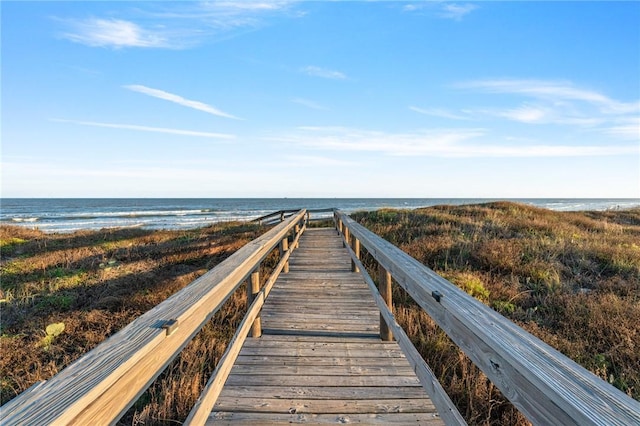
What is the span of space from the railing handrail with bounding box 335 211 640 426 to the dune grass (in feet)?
5.40

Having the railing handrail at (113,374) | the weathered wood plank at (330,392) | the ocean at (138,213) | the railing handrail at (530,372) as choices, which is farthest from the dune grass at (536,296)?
the ocean at (138,213)

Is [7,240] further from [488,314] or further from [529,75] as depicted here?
[529,75]

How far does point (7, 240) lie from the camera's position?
1181 cm

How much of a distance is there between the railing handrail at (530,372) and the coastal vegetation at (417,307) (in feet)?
5.77

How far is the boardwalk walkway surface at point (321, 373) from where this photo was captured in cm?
232

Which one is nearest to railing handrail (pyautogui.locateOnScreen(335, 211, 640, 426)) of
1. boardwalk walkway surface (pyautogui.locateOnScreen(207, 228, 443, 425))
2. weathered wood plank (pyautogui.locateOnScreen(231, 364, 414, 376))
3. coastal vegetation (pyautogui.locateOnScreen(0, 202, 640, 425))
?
boardwalk walkway surface (pyautogui.locateOnScreen(207, 228, 443, 425))

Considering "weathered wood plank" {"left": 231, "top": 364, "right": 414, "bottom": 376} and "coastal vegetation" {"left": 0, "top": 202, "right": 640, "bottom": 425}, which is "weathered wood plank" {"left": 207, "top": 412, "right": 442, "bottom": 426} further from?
"coastal vegetation" {"left": 0, "top": 202, "right": 640, "bottom": 425}

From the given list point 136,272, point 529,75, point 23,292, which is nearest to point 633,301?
point 136,272

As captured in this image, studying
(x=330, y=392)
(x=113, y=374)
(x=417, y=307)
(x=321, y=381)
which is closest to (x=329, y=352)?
(x=321, y=381)

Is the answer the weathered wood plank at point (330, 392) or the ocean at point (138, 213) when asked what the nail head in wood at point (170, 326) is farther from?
the ocean at point (138, 213)

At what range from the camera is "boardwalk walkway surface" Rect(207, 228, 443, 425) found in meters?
2.32

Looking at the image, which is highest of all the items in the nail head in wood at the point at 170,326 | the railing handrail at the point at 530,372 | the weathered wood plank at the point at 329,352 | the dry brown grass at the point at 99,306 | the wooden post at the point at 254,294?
the nail head in wood at the point at 170,326

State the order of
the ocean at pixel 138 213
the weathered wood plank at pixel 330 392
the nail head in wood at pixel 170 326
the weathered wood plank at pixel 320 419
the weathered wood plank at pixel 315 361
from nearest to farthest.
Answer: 1. the nail head in wood at pixel 170 326
2. the weathered wood plank at pixel 320 419
3. the weathered wood plank at pixel 330 392
4. the weathered wood plank at pixel 315 361
5. the ocean at pixel 138 213

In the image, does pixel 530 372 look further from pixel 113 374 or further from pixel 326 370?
pixel 326 370
